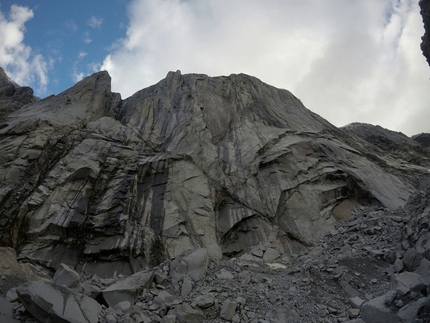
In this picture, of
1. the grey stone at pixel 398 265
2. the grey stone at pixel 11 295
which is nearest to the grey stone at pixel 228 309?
the grey stone at pixel 11 295

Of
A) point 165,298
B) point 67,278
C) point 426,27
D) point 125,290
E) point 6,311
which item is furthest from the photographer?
point 165,298

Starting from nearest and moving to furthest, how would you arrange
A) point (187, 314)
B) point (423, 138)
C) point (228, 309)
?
point (187, 314), point (228, 309), point (423, 138)

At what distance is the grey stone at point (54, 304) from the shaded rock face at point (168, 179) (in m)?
7.47

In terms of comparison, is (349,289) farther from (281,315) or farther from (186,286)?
(186,286)

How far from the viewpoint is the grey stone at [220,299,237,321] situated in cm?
1059

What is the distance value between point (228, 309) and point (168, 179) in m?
11.8

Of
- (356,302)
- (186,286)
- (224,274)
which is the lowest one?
(356,302)

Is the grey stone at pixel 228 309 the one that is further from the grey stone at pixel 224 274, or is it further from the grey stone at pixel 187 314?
the grey stone at pixel 224 274

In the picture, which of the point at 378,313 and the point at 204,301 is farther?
the point at 204,301

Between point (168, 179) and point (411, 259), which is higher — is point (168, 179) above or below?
above

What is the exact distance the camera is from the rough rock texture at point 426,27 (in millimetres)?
10078

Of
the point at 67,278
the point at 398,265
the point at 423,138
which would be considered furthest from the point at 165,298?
the point at 423,138

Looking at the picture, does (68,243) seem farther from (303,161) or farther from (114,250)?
(303,161)

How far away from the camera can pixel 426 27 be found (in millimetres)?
10461
